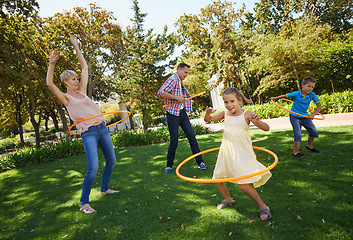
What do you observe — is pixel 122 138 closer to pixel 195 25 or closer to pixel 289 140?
pixel 289 140

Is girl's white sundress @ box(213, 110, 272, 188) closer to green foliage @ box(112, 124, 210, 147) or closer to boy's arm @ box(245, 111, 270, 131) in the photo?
boy's arm @ box(245, 111, 270, 131)

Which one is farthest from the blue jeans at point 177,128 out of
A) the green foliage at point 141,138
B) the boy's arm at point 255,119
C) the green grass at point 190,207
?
the green foliage at point 141,138

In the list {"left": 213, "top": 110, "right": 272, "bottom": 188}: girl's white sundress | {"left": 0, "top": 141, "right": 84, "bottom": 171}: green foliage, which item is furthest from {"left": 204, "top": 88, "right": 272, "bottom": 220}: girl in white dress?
{"left": 0, "top": 141, "right": 84, "bottom": 171}: green foliage

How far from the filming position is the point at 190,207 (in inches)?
127

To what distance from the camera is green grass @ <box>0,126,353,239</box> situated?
2.57 meters

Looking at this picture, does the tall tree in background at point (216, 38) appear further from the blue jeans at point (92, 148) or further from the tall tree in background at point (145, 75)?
the blue jeans at point (92, 148)

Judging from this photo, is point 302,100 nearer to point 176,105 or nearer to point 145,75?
point 176,105

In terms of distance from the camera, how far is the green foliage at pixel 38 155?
8.40 metres

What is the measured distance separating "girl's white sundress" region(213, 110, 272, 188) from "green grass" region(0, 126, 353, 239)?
54 centimetres

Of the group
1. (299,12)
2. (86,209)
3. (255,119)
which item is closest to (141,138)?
(86,209)

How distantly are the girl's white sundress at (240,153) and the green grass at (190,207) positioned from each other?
0.54 meters

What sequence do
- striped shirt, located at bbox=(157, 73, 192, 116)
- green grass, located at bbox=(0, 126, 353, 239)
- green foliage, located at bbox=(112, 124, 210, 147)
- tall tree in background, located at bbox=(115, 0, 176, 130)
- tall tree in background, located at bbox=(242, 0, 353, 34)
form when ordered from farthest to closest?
tall tree in background, located at bbox=(242, 0, 353, 34) < tall tree in background, located at bbox=(115, 0, 176, 130) < green foliage, located at bbox=(112, 124, 210, 147) < striped shirt, located at bbox=(157, 73, 192, 116) < green grass, located at bbox=(0, 126, 353, 239)

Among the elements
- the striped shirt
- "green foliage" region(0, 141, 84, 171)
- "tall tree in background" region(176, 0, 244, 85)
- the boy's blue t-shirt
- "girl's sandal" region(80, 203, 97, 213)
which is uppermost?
"tall tree in background" region(176, 0, 244, 85)

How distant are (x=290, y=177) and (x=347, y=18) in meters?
34.1
